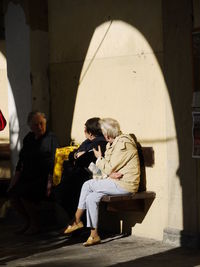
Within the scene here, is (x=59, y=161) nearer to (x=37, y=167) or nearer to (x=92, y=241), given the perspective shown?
(x=37, y=167)

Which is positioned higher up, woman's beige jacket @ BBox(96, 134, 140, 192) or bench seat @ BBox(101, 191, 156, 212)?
woman's beige jacket @ BBox(96, 134, 140, 192)

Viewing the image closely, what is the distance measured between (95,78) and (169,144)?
1519 millimetres

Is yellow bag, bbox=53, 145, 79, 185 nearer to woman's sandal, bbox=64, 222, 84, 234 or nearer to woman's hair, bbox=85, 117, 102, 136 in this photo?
woman's hair, bbox=85, 117, 102, 136

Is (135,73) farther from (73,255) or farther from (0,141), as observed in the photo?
(0,141)

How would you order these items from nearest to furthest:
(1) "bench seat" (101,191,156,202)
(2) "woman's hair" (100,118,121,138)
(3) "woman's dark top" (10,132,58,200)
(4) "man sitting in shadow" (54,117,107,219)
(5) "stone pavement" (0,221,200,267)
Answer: (5) "stone pavement" (0,221,200,267) → (1) "bench seat" (101,191,156,202) → (2) "woman's hair" (100,118,121,138) → (4) "man sitting in shadow" (54,117,107,219) → (3) "woman's dark top" (10,132,58,200)

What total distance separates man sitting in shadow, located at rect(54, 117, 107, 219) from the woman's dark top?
33 centimetres

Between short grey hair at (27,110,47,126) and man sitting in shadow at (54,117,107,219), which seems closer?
man sitting in shadow at (54,117,107,219)

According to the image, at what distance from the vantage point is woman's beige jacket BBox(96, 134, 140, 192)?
24.7 ft

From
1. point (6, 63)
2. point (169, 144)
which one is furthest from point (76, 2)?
point (169, 144)

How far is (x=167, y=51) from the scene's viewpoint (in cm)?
742

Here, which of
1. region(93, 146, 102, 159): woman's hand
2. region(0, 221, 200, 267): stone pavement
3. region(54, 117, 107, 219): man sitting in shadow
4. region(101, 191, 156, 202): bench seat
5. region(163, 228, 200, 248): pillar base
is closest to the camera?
region(0, 221, 200, 267): stone pavement

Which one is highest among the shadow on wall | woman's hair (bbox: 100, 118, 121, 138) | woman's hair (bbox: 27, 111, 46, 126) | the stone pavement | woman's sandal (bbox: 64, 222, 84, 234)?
the shadow on wall

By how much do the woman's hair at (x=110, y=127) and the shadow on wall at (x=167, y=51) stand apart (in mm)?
701

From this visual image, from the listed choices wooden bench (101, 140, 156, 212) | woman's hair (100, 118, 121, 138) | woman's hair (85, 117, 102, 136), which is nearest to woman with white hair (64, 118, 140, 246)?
woman's hair (100, 118, 121, 138)
